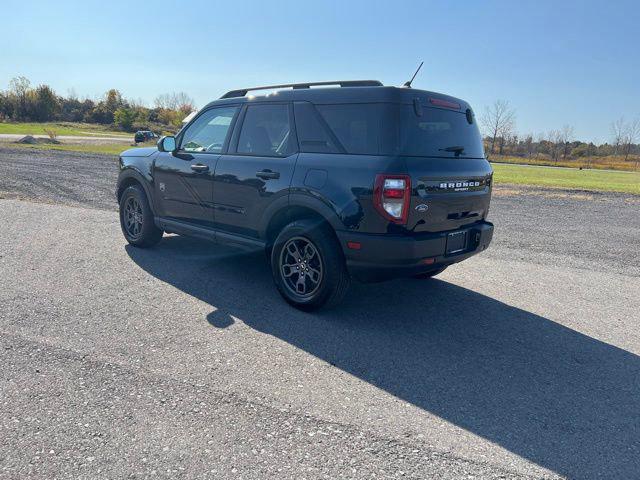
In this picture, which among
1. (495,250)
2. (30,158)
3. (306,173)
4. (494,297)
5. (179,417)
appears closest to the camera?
(179,417)

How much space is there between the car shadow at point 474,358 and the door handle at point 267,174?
47.2 inches

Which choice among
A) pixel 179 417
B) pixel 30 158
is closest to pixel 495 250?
pixel 179 417

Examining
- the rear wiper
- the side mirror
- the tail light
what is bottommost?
the tail light

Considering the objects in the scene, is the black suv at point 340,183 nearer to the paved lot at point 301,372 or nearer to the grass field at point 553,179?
the paved lot at point 301,372

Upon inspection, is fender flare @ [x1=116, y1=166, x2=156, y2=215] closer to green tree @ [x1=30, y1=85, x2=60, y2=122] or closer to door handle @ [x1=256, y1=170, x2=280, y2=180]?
door handle @ [x1=256, y1=170, x2=280, y2=180]

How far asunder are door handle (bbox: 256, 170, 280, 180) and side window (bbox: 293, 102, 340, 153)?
34 cm

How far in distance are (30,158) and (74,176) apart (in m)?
7.09

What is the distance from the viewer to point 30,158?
20.1 meters

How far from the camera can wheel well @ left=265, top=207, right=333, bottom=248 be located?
14.2ft

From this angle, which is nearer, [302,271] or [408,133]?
[408,133]

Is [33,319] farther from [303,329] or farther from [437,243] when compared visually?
[437,243]

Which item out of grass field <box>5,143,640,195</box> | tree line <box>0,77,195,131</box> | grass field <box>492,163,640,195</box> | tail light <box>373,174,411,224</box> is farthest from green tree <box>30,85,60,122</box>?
tail light <box>373,174,411,224</box>

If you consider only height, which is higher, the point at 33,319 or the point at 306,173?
the point at 306,173

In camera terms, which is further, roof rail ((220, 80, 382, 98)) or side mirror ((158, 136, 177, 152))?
side mirror ((158, 136, 177, 152))
